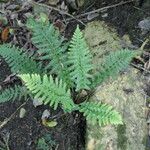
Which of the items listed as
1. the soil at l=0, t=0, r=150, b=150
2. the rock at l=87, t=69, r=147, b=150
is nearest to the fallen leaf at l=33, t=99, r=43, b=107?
the soil at l=0, t=0, r=150, b=150

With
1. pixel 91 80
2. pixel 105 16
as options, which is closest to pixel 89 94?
pixel 91 80

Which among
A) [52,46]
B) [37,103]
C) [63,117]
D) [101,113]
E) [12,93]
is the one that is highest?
[52,46]

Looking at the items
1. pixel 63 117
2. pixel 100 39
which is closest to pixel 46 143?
pixel 63 117

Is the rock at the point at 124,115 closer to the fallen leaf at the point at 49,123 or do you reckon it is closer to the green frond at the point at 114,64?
the green frond at the point at 114,64

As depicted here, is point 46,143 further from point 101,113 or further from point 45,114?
point 101,113

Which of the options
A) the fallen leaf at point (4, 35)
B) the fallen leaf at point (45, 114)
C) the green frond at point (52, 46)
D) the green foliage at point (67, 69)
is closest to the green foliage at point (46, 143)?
the fallen leaf at point (45, 114)

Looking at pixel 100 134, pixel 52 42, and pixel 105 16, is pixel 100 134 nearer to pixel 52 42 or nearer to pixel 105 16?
pixel 52 42
